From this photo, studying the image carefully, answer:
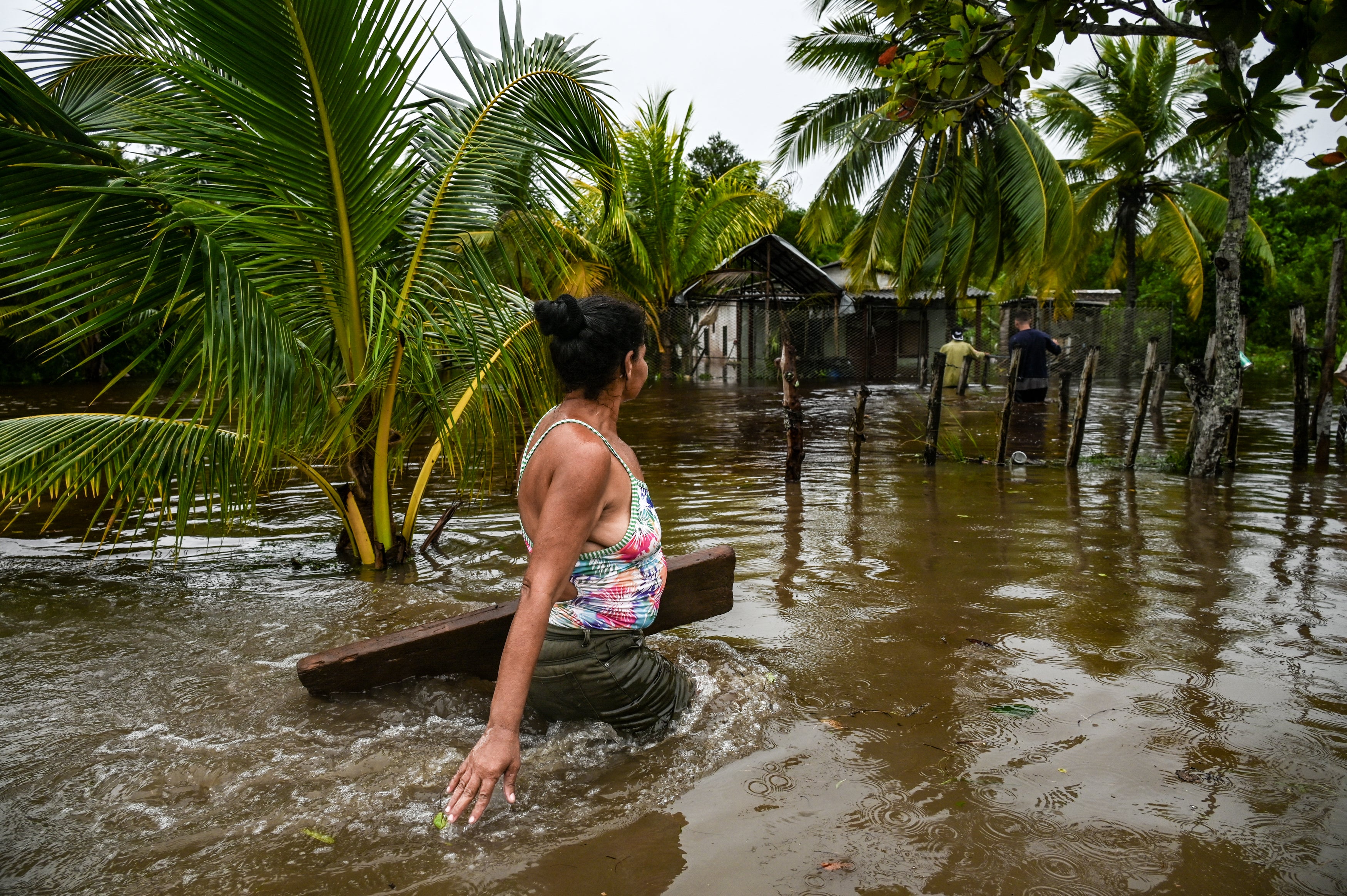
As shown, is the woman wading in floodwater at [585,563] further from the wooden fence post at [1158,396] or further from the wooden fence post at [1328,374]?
the wooden fence post at [1158,396]

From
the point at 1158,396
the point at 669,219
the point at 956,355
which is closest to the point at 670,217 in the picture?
the point at 669,219

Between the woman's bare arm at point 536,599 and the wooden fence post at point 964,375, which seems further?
the wooden fence post at point 964,375

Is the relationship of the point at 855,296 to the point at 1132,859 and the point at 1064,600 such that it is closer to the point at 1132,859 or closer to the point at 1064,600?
the point at 1064,600

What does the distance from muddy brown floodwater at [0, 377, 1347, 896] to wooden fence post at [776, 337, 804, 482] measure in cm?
221

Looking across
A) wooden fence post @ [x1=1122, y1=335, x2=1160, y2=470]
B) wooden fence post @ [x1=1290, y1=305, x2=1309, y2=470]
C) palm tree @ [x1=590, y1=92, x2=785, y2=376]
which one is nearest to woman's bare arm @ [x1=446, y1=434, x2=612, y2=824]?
wooden fence post @ [x1=1122, y1=335, x2=1160, y2=470]

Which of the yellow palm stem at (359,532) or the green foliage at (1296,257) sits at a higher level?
the green foliage at (1296,257)

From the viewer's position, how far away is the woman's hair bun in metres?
2.61

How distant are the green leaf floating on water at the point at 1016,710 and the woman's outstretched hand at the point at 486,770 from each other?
74.2 inches

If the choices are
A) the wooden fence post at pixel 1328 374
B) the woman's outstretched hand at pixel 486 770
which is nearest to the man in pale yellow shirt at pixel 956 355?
the wooden fence post at pixel 1328 374

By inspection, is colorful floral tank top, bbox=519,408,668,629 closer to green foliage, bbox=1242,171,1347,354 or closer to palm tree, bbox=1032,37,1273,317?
palm tree, bbox=1032,37,1273,317

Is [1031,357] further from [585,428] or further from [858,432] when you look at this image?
[585,428]

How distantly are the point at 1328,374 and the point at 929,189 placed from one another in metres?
11.1

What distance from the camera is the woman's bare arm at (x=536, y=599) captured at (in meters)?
2.33

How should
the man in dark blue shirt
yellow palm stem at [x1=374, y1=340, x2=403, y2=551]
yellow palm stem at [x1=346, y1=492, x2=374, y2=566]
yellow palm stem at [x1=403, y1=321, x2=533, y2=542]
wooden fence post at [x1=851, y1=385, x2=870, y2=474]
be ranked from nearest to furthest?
1. yellow palm stem at [x1=374, y1=340, x2=403, y2=551]
2. yellow palm stem at [x1=403, y1=321, x2=533, y2=542]
3. yellow palm stem at [x1=346, y1=492, x2=374, y2=566]
4. wooden fence post at [x1=851, y1=385, x2=870, y2=474]
5. the man in dark blue shirt
